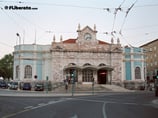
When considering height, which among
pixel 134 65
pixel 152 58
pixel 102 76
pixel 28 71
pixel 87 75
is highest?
pixel 152 58

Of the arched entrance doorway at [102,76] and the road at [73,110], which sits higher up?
the arched entrance doorway at [102,76]

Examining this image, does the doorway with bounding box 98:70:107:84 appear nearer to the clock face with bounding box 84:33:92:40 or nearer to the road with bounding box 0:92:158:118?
the clock face with bounding box 84:33:92:40

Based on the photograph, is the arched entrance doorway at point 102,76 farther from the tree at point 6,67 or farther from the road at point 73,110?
the tree at point 6,67

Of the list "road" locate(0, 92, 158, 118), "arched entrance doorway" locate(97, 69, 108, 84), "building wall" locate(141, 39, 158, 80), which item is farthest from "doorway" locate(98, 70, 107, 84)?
"road" locate(0, 92, 158, 118)

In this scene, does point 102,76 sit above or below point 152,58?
below

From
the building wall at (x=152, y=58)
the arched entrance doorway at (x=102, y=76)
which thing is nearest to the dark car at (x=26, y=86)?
the arched entrance doorway at (x=102, y=76)

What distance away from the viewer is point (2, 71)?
4508 inches

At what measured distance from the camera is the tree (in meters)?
115

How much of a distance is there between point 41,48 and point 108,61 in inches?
647

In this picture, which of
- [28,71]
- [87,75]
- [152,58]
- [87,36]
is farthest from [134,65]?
[152,58]

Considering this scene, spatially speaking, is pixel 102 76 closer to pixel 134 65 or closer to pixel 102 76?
pixel 102 76

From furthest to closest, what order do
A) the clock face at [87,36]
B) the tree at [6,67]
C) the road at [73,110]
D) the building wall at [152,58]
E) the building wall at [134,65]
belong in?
the tree at [6,67] < the building wall at [152,58] < the building wall at [134,65] < the clock face at [87,36] < the road at [73,110]

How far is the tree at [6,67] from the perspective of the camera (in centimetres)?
11536

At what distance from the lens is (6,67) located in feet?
383
